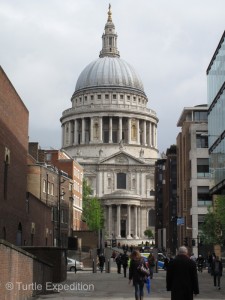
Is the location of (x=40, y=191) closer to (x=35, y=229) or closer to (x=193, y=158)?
(x=35, y=229)

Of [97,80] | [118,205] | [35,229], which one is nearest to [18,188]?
[35,229]

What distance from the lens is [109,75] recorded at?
597 feet

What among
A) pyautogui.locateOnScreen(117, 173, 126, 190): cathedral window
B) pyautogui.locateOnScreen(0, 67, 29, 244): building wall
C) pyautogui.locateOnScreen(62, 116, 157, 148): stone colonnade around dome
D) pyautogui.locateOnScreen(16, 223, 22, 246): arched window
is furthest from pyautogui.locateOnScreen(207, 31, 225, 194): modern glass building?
pyautogui.locateOnScreen(62, 116, 157, 148): stone colonnade around dome

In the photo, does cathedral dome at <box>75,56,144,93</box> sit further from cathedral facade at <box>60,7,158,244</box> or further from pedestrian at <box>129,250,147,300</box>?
pedestrian at <box>129,250,147,300</box>

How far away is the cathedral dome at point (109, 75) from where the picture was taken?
181125 millimetres

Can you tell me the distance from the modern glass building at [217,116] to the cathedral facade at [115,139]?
103 meters

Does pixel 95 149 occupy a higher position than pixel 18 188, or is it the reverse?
pixel 95 149

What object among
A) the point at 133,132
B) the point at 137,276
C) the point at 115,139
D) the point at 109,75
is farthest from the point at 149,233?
the point at 137,276

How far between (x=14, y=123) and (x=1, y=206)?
6086 mm

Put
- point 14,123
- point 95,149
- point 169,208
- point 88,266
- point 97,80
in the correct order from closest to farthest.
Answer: point 14,123
point 88,266
point 169,208
point 95,149
point 97,80

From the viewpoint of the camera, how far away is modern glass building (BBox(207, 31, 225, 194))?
48.8 m

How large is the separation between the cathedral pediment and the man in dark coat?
5815 inches

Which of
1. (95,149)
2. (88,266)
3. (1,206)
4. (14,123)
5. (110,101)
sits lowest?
(88,266)

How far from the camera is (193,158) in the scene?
252 feet
